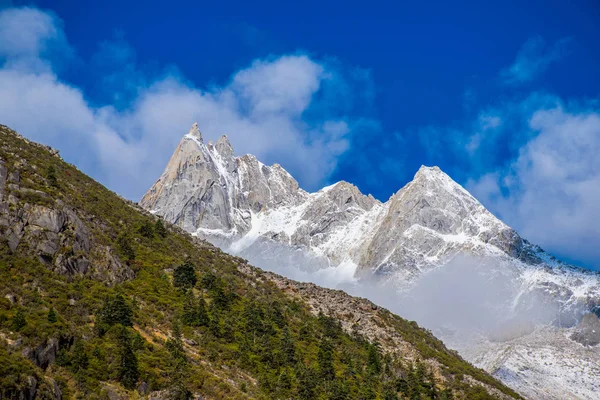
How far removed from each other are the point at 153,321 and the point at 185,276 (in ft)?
55.5

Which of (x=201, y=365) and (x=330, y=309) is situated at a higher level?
(x=330, y=309)

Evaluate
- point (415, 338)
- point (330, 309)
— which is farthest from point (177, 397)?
point (415, 338)

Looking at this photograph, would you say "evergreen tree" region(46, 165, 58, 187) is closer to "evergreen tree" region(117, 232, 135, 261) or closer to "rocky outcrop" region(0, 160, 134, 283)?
"rocky outcrop" region(0, 160, 134, 283)

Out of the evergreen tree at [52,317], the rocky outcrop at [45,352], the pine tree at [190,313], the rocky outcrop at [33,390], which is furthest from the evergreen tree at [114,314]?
the rocky outcrop at [33,390]

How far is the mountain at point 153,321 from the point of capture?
51.9 meters

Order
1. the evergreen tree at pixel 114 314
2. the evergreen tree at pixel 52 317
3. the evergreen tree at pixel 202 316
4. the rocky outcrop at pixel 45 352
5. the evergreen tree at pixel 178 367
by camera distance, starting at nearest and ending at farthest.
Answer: the rocky outcrop at pixel 45 352, the evergreen tree at pixel 52 317, the evergreen tree at pixel 178 367, the evergreen tree at pixel 114 314, the evergreen tree at pixel 202 316

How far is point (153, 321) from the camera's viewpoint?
69125 millimetres

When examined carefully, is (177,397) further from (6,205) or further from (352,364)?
(352,364)

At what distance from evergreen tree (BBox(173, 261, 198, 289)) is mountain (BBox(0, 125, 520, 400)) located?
28 centimetres

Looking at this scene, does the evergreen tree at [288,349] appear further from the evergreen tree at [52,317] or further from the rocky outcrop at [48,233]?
the evergreen tree at [52,317]

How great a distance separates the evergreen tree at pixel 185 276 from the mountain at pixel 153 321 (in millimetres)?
275

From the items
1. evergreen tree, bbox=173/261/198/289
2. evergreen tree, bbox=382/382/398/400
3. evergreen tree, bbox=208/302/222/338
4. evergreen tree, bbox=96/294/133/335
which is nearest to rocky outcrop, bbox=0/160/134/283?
evergreen tree, bbox=96/294/133/335

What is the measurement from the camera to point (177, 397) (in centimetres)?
5369

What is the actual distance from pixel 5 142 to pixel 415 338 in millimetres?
79059
